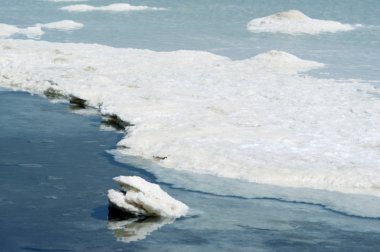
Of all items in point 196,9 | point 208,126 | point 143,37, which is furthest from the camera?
point 196,9

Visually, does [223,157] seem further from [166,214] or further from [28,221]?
[28,221]

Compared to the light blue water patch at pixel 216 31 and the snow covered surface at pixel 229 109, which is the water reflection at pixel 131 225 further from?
the light blue water patch at pixel 216 31

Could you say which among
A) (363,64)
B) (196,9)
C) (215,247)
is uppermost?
(196,9)

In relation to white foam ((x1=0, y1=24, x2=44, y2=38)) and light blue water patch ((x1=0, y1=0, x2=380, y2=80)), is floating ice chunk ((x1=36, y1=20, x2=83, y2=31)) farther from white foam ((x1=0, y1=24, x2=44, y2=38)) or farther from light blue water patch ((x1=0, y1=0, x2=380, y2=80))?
white foam ((x1=0, y1=24, x2=44, y2=38))

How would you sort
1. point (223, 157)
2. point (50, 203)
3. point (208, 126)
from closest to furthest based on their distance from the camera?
1. point (50, 203)
2. point (223, 157)
3. point (208, 126)

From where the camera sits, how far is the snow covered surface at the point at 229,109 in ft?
42.9

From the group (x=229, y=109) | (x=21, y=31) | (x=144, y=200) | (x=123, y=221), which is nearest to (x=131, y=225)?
(x=123, y=221)

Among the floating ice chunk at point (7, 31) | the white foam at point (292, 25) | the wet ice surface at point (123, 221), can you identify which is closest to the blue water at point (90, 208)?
the wet ice surface at point (123, 221)

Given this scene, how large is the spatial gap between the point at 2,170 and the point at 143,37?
22868 millimetres

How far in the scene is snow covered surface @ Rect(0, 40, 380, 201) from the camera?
42.9 ft

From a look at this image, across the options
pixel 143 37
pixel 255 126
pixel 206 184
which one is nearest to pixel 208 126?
pixel 255 126

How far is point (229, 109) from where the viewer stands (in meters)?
17.3

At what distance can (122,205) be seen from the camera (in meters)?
10.8

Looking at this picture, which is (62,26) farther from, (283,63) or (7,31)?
(283,63)
